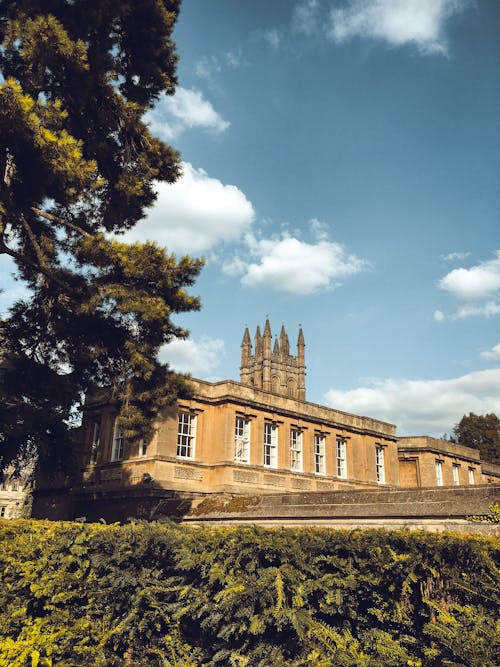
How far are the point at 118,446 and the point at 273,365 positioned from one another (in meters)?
72.0

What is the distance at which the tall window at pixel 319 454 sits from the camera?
26761 millimetres

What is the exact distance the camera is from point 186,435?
22.3 m

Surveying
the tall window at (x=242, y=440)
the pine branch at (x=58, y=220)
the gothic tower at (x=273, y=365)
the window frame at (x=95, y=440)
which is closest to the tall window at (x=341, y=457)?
the tall window at (x=242, y=440)

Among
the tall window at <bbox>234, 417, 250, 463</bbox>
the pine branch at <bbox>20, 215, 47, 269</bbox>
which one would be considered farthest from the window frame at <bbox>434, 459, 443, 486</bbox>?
the pine branch at <bbox>20, 215, 47, 269</bbox>

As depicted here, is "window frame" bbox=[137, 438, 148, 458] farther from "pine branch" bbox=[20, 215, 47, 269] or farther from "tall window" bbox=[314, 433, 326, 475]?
"pine branch" bbox=[20, 215, 47, 269]

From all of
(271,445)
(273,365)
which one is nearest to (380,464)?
(271,445)

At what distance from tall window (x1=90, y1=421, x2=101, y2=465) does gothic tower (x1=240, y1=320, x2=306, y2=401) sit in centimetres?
6707

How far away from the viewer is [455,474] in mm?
35688

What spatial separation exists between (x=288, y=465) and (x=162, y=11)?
1910cm

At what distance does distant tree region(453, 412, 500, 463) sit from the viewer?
161 feet

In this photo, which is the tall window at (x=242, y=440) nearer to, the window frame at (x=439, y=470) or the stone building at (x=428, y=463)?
the stone building at (x=428, y=463)

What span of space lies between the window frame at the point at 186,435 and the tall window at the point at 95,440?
4564mm

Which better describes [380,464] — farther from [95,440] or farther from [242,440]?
[95,440]

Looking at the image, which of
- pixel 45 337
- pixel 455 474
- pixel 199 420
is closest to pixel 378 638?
pixel 45 337
